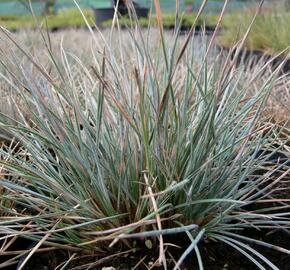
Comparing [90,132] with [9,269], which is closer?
[90,132]

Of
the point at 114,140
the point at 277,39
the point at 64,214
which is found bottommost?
the point at 277,39

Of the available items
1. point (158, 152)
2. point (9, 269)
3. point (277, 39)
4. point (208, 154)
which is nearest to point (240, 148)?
point (208, 154)

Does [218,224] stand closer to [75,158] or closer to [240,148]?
[240,148]

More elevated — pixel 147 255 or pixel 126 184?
pixel 126 184

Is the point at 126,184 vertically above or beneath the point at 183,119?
beneath

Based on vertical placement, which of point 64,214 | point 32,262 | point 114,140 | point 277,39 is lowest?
point 277,39

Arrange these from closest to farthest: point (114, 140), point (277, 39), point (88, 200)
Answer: point (88, 200) → point (114, 140) → point (277, 39)

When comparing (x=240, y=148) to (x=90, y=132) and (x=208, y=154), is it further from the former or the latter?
(x=90, y=132)

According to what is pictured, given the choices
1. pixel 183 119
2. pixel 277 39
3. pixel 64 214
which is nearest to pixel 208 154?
pixel 183 119

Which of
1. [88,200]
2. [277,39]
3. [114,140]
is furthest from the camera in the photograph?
[277,39]
